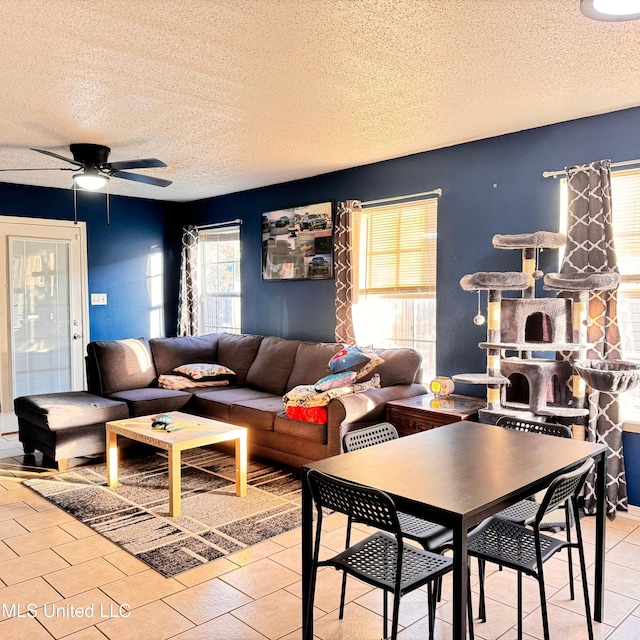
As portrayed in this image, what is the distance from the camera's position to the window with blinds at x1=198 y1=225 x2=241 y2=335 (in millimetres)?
6746

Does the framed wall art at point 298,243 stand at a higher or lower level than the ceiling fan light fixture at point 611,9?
lower

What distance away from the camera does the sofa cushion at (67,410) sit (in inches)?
174

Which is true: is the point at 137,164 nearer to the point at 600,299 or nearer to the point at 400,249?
the point at 400,249

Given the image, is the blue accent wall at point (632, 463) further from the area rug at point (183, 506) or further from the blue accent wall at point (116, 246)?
the blue accent wall at point (116, 246)

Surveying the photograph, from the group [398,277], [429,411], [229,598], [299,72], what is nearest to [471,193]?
[398,277]

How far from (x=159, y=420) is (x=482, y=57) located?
9.71ft

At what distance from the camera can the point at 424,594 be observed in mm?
2713

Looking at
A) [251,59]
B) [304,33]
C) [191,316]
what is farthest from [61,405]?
[304,33]

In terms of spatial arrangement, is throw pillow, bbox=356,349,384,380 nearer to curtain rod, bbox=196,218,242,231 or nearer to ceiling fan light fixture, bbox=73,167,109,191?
ceiling fan light fixture, bbox=73,167,109,191

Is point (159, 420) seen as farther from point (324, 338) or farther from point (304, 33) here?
point (304, 33)

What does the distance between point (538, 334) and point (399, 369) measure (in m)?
1.17

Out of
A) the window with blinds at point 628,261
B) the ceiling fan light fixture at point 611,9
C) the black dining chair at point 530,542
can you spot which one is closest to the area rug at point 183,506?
the black dining chair at point 530,542

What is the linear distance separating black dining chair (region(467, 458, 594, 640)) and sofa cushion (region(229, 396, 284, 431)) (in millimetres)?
2365

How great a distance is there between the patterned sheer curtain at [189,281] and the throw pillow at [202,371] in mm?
1319
